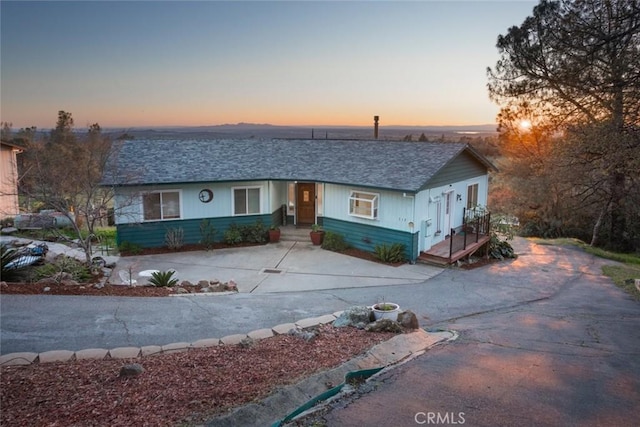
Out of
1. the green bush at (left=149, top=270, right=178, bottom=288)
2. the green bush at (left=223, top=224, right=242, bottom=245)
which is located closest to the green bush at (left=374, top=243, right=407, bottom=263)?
the green bush at (left=223, top=224, right=242, bottom=245)

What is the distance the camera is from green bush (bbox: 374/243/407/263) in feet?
50.7

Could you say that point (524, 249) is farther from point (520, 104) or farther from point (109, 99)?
point (109, 99)

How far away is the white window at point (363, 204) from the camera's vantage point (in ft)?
53.5

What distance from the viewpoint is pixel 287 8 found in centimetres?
1820

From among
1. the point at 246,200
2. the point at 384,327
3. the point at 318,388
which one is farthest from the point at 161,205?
the point at 318,388

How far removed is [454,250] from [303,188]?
7.21 meters

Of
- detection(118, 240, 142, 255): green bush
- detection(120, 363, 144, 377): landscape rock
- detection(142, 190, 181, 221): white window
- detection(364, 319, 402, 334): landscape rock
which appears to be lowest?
detection(118, 240, 142, 255): green bush

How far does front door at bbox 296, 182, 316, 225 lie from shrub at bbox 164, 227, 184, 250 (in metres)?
5.32

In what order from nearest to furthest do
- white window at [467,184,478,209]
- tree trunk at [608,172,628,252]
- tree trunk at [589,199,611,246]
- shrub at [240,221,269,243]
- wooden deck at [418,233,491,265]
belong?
1. wooden deck at [418,233,491,265]
2. shrub at [240,221,269,243]
3. white window at [467,184,478,209]
4. tree trunk at [589,199,611,246]
5. tree trunk at [608,172,628,252]

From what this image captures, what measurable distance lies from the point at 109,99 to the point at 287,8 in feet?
32.2

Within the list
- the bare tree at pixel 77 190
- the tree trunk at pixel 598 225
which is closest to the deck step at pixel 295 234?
the bare tree at pixel 77 190

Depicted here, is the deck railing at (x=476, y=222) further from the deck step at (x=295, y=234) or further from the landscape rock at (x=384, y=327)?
the landscape rock at (x=384, y=327)

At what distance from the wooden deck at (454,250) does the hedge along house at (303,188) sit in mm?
315

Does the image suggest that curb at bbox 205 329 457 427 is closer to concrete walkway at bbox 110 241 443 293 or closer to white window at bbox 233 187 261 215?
concrete walkway at bbox 110 241 443 293
